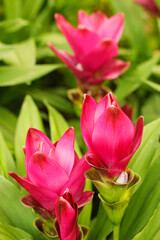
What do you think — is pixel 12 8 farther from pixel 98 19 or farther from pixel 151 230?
pixel 151 230

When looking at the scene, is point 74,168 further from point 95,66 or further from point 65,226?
point 95,66

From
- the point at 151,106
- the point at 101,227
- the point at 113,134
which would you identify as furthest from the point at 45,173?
the point at 151,106

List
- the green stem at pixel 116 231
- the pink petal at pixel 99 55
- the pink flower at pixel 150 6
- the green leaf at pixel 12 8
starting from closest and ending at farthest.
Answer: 1. the green stem at pixel 116 231
2. the pink petal at pixel 99 55
3. the green leaf at pixel 12 8
4. the pink flower at pixel 150 6

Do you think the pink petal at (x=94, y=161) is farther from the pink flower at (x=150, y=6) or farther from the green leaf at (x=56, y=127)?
the pink flower at (x=150, y=6)

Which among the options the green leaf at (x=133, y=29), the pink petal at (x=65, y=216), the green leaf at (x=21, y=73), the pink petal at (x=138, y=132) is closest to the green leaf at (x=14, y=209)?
the pink petal at (x=65, y=216)

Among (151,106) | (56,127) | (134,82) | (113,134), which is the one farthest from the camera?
(151,106)

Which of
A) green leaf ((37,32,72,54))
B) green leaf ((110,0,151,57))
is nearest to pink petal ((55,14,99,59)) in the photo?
green leaf ((37,32,72,54))
